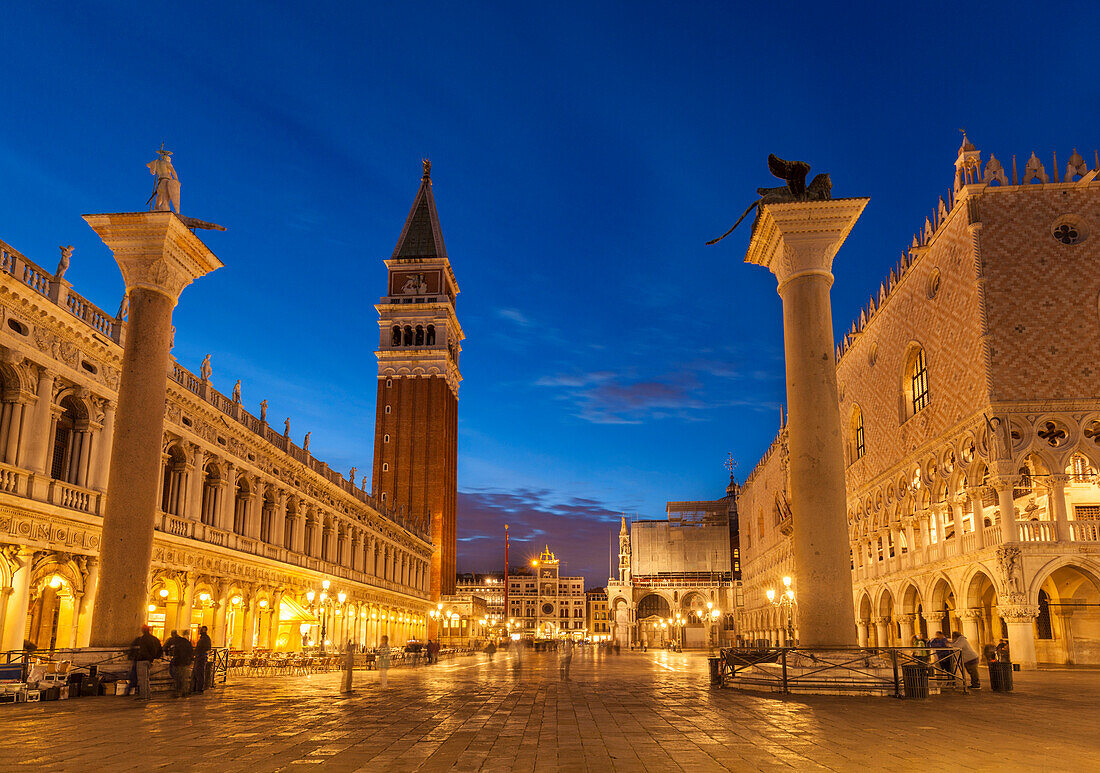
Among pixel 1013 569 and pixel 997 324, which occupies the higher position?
pixel 997 324

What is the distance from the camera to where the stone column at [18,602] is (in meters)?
21.4

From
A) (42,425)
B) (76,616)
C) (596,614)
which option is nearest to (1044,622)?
(76,616)

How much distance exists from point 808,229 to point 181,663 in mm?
15457

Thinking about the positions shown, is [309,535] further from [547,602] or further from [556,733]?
Result: [547,602]

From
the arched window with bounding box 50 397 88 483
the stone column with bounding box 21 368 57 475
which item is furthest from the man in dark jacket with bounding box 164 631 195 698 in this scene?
the arched window with bounding box 50 397 88 483

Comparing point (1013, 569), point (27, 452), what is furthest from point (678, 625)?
point (27, 452)

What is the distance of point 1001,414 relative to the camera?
30656mm

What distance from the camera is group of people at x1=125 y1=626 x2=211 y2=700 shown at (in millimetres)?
16125

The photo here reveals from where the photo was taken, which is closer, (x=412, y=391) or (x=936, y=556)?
(x=936, y=556)

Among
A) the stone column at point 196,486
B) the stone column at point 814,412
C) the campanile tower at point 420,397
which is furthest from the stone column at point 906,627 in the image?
the campanile tower at point 420,397

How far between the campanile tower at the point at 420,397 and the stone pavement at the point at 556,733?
→ 70.0 meters

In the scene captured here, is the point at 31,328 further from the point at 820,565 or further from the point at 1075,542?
the point at 1075,542

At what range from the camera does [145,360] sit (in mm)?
17406

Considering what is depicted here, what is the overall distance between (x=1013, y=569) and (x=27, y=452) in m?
30.9
